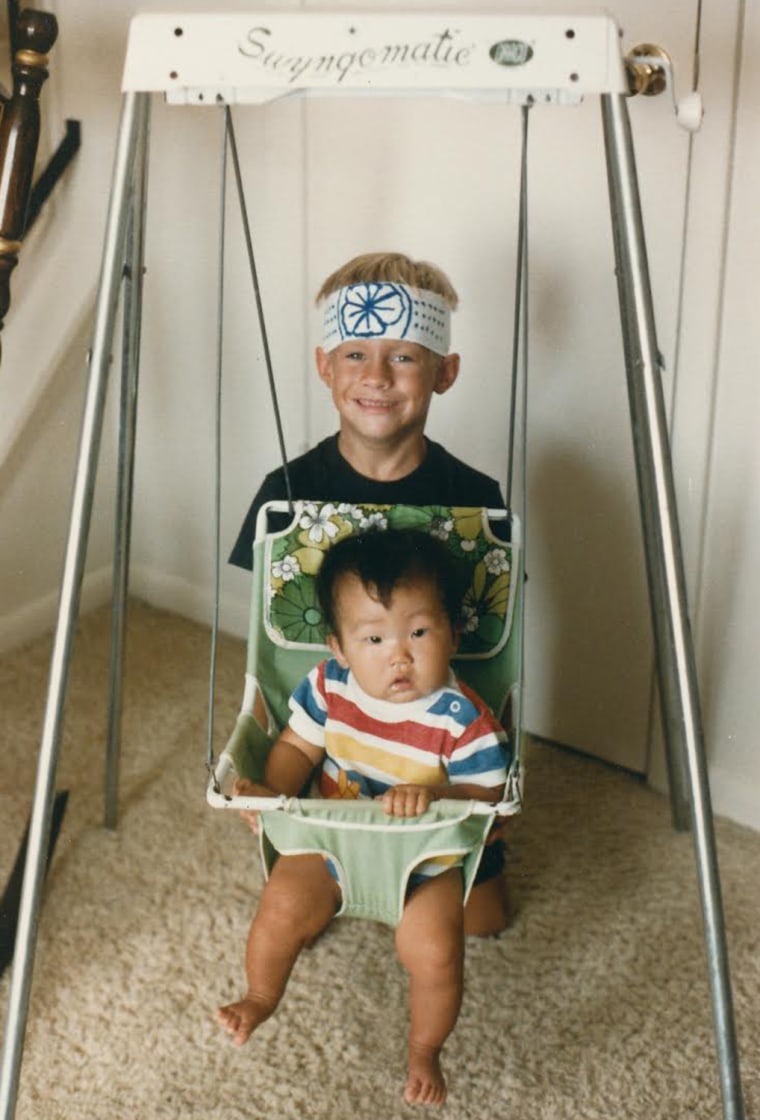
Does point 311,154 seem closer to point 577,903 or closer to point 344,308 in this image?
point 344,308

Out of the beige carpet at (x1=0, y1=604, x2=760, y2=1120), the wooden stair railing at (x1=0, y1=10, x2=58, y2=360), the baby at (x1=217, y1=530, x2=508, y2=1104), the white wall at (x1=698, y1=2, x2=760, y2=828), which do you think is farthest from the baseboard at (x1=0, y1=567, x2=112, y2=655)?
the white wall at (x1=698, y1=2, x2=760, y2=828)

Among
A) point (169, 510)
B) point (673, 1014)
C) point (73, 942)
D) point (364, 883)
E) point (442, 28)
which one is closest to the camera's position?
point (442, 28)

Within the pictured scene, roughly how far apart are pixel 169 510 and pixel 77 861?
77 cm

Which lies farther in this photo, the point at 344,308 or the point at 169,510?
the point at 169,510

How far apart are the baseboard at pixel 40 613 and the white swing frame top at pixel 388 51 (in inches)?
48.3

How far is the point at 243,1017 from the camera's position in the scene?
130cm

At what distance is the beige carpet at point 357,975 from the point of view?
53.3 inches

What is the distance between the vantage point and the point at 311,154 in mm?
1869

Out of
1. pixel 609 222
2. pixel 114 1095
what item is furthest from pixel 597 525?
pixel 114 1095

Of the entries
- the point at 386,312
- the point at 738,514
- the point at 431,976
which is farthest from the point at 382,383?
the point at 431,976

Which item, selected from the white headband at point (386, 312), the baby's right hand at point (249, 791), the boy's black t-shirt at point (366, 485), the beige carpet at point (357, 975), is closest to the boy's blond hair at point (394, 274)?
the white headband at point (386, 312)

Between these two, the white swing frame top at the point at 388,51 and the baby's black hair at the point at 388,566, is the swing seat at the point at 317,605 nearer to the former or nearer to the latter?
the baby's black hair at the point at 388,566

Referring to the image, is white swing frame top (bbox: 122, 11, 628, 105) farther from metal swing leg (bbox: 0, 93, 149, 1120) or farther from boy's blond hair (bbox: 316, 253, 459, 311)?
boy's blond hair (bbox: 316, 253, 459, 311)

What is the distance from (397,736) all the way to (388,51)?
68 cm
